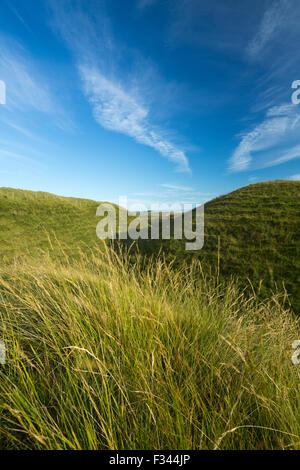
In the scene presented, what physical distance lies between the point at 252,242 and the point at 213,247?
247 centimetres

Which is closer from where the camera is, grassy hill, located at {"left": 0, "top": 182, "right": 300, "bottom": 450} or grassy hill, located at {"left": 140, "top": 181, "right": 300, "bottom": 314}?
grassy hill, located at {"left": 0, "top": 182, "right": 300, "bottom": 450}

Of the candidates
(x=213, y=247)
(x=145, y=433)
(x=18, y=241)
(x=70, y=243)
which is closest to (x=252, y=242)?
(x=213, y=247)

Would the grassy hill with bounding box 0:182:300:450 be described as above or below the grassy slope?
below

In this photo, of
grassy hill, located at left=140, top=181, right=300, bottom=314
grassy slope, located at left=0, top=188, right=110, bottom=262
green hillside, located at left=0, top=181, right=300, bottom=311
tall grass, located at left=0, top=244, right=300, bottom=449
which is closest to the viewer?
tall grass, located at left=0, top=244, right=300, bottom=449

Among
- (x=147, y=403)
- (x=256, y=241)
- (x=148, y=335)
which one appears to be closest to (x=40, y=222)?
(x=256, y=241)

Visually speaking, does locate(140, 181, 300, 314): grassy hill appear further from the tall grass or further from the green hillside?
the tall grass

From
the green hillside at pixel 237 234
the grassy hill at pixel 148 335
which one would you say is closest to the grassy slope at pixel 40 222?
the green hillside at pixel 237 234

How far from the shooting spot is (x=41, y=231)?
1016 inches

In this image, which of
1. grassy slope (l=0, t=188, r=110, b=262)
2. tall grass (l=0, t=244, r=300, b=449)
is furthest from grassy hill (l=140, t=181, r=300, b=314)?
grassy slope (l=0, t=188, r=110, b=262)

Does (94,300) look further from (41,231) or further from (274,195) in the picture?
(41,231)

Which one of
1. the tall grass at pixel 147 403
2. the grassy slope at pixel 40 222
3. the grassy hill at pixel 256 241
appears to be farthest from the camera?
the grassy slope at pixel 40 222

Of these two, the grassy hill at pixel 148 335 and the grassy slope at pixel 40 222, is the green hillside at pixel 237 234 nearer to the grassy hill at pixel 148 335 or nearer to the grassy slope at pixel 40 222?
the grassy slope at pixel 40 222
